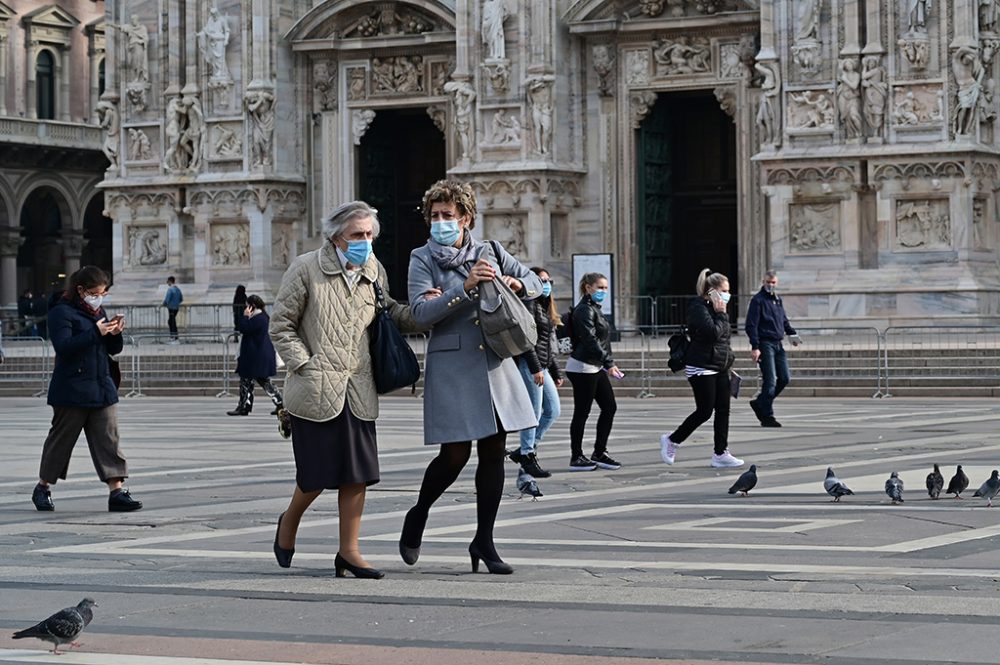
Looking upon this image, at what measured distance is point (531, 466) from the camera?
53.2ft

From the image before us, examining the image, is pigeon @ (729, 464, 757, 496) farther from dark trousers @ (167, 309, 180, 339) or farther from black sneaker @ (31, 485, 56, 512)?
dark trousers @ (167, 309, 180, 339)

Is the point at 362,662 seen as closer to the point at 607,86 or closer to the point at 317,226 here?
the point at 607,86

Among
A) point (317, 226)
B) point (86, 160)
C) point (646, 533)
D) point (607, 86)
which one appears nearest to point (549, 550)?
point (646, 533)

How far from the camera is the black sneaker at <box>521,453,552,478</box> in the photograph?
16.1 metres

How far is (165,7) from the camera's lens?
4222cm

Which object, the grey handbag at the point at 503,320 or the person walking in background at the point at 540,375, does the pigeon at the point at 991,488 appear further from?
the grey handbag at the point at 503,320

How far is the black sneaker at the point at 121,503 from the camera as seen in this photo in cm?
1406

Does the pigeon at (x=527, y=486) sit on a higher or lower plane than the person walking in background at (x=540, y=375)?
lower

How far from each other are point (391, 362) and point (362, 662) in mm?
2697

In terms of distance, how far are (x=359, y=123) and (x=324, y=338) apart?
3201 centimetres

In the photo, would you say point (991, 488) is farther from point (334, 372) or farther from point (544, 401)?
point (544, 401)

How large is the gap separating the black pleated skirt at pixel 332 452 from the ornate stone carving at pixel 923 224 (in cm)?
2592

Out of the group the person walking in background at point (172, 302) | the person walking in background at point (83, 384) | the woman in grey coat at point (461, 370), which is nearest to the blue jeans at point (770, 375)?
Result: the person walking in background at point (83, 384)

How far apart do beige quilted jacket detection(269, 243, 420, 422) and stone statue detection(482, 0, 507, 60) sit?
→ 28170mm
